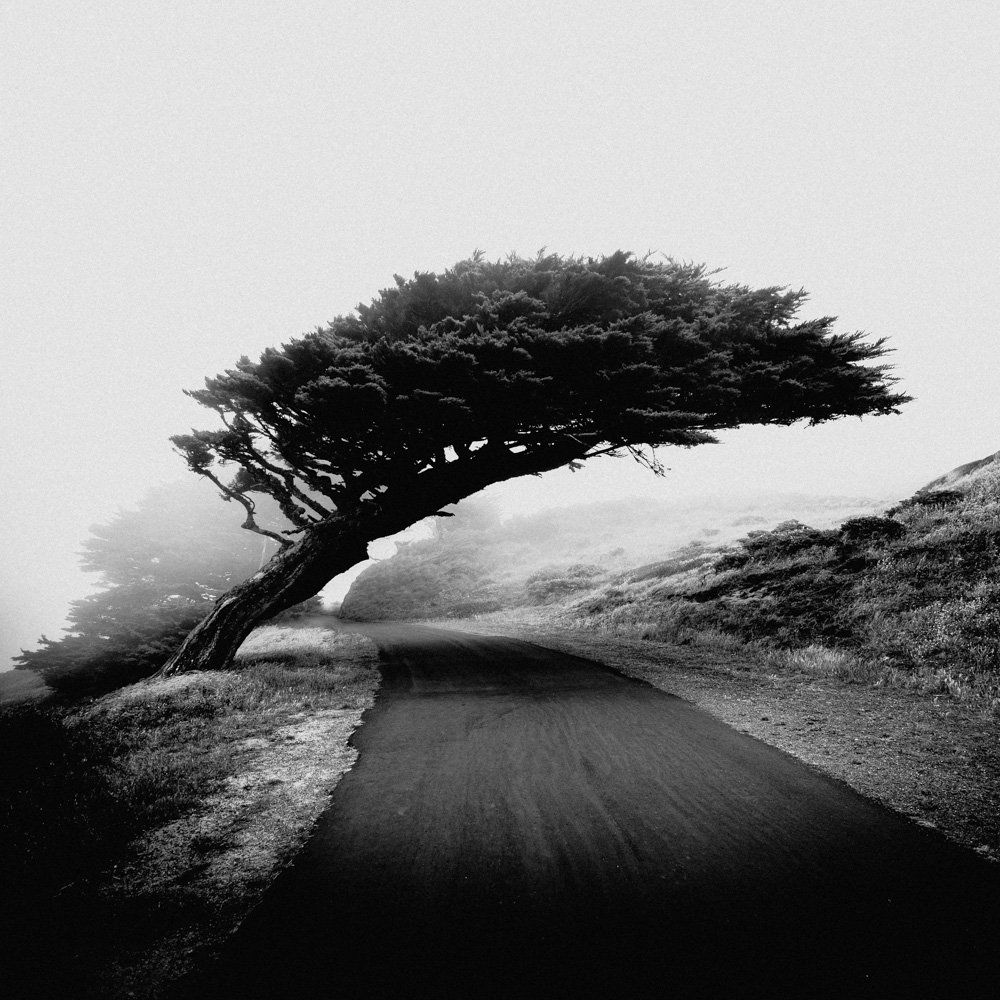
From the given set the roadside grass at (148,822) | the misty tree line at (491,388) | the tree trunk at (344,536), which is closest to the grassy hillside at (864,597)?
the misty tree line at (491,388)

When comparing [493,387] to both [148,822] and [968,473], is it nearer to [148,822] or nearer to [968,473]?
[148,822]

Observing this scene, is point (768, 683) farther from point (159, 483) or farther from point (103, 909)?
point (159, 483)

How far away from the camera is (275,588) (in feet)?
35.5

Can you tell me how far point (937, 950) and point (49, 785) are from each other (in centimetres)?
630

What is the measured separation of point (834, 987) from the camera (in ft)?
7.03

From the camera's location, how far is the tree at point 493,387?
854 cm

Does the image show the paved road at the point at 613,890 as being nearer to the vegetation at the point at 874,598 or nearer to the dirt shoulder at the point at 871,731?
the dirt shoulder at the point at 871,731

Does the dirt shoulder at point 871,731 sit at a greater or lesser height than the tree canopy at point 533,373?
lesser

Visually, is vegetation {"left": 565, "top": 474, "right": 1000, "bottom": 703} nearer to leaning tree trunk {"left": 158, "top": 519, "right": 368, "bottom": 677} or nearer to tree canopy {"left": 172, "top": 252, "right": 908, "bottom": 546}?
tree canopy {"left": 172, "top": 252, "right": 908, "bottom": 546}

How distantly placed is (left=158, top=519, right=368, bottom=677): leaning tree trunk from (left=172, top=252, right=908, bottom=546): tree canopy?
90 centimetres

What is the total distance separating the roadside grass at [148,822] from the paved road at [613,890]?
12.7 inches

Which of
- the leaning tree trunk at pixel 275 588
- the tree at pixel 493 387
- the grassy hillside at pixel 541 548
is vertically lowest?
the grassy hillside at pixel 541 548

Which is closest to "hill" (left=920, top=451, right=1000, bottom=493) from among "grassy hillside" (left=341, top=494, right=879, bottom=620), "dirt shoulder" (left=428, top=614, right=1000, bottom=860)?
"dirt shoulder" (left=428, top=614, right=1000, bottom=860)

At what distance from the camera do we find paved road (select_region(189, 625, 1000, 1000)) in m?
2.21
